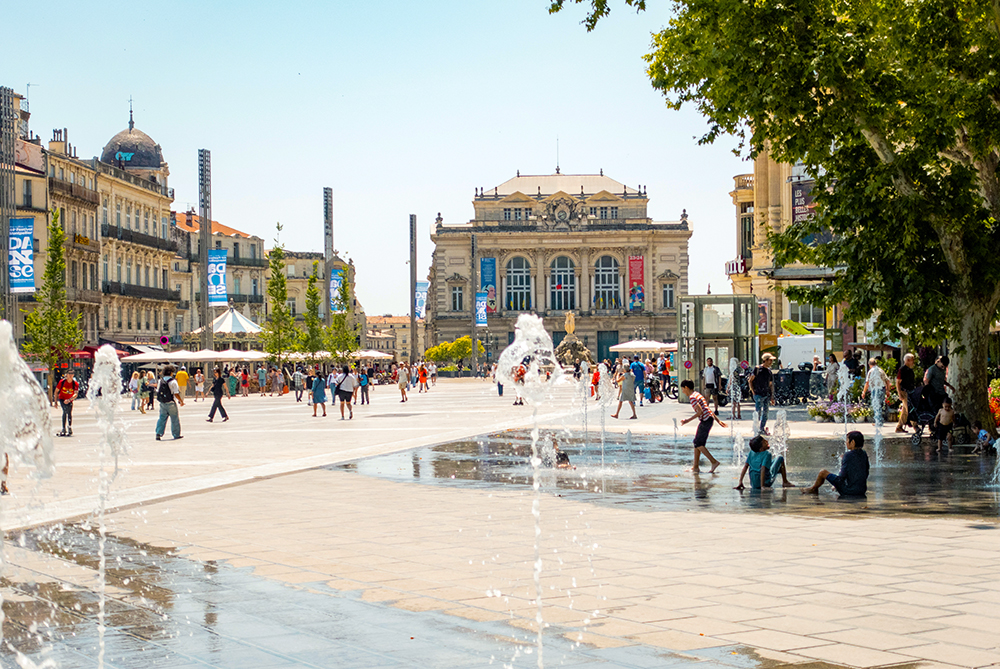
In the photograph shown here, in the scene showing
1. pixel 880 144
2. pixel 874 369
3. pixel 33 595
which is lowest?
pixel 33 595

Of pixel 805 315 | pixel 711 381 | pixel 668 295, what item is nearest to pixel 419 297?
pixel 805 315

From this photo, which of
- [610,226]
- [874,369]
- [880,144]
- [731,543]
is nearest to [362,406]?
[874,369]

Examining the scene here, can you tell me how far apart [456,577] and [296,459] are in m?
10.2

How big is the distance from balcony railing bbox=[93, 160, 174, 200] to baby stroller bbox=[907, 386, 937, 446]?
5378 centimetres

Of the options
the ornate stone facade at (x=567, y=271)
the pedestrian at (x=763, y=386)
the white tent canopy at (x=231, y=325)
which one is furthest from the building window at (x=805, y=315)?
the ornate stone facade at (x=567, y=271)

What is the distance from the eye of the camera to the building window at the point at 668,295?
347 ft

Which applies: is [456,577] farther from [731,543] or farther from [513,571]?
[731,543]

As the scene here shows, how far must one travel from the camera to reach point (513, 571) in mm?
8164

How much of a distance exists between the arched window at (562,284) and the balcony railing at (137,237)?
40.4 metres

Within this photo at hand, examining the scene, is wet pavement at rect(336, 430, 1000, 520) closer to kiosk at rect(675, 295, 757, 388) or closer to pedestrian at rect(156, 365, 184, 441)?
pedestrian at rect(156, 365, 184, 441)

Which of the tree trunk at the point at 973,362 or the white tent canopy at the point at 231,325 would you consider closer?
the tree trunk at the point at 973,362

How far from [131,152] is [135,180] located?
1070cm

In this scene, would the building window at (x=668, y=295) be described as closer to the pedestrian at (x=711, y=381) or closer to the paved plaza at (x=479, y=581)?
the pedestrian at (x=711, y=381)

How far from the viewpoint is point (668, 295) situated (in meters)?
106
